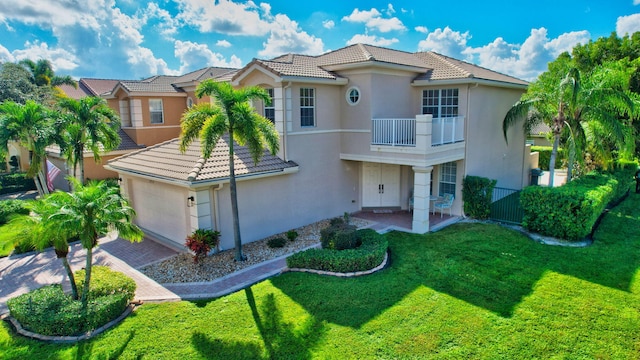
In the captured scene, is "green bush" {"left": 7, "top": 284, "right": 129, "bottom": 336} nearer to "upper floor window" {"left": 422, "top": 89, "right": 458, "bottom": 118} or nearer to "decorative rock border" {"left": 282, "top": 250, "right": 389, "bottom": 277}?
"decorative rock border" {"left": 282, "top": 250, "right": 389, "bottom": 277}

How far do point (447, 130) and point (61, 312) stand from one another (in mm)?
13721

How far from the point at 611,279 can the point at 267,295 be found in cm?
923

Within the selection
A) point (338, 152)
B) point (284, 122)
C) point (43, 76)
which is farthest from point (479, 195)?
point (43, 76)

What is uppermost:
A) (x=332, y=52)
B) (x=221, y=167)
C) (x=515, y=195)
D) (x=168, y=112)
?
(x=332, y=52)

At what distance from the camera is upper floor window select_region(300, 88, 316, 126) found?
15406 mm

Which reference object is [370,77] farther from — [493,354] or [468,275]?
[493,354]

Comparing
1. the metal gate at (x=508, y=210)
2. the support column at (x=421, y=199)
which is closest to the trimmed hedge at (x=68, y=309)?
the support column at (x=421, y=199)

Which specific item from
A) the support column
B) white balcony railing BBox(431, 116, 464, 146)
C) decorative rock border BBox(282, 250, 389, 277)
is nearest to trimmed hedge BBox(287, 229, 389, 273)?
decorative rock border BBox(282, 250, 389, 277)

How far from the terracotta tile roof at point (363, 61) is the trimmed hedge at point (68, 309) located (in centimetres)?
876

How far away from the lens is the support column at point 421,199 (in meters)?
14.6

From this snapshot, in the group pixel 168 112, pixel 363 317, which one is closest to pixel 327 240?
pixel 363 317

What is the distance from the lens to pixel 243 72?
15438 mm

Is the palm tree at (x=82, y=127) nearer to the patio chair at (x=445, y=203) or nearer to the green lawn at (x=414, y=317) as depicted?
the green lawn at (x=414, y=317)

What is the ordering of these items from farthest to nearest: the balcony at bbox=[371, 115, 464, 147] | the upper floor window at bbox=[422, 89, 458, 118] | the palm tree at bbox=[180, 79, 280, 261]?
the upper floor window at bbox=[422, 89, 458, 118] → the balcony at bbox=[371, 115, 464, 147] → the palm tree at bbox=[180, 79, 280, 261]
